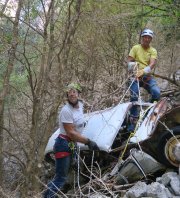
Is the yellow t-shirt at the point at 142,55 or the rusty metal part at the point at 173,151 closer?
the rusty metal part at the point at 173,151

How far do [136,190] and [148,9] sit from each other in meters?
7.92

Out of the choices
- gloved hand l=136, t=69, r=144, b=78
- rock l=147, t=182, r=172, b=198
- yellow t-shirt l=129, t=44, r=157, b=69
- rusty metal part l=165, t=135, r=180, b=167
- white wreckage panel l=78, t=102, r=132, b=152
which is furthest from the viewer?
yellow t-shirt l=129, t=44, r=157, b=69

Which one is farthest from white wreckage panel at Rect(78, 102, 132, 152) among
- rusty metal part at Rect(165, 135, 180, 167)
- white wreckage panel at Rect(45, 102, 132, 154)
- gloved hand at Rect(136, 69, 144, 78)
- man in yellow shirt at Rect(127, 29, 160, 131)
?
rusty metal part at Rect(165, 135, 180, 167)

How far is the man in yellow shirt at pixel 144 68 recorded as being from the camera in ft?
23.5

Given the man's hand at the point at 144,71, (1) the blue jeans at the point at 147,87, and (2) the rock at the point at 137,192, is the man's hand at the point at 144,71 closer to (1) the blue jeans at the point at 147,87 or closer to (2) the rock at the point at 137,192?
(1) the blue jeans at the point at 147,87

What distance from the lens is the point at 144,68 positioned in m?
7.32

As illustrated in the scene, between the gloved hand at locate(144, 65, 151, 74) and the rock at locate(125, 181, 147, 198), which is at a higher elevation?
the gloved hand at locate(144, 65, 151, 74)

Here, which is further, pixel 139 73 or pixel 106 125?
pixel 139 73

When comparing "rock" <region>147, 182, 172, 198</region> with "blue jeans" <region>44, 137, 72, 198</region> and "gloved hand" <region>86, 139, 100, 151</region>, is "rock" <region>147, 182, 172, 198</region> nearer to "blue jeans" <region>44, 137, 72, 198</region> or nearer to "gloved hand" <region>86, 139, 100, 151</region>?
"gloved hand" <region>86, 139, 100, 151</region>

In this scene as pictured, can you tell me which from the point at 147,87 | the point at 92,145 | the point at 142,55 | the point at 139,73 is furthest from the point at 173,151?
the point at 142,55

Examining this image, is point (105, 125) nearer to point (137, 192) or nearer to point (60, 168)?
point (60, 168)

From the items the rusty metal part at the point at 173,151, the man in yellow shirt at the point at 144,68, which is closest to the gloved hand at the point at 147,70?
the man in yellow shirt at the point at 144,68

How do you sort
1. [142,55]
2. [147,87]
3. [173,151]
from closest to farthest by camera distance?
1. [173,151]
2. [147,87]
3. [142,55]

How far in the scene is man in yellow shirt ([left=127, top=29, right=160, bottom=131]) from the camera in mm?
7168
